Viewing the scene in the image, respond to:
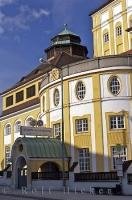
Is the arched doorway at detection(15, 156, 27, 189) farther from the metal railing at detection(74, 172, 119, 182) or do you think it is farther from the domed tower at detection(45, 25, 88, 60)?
the domed tower at detection(45, 25, 88, 60)

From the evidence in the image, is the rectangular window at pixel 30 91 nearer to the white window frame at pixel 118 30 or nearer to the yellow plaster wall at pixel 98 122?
the white window frame at pixel 118 30

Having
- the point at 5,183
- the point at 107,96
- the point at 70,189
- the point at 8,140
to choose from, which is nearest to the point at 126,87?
the point at 107,96

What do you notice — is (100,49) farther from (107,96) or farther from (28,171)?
(28,171)

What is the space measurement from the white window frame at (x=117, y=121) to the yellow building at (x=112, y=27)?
60.7 ft

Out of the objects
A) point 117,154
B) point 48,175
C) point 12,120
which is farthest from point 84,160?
point 12,120

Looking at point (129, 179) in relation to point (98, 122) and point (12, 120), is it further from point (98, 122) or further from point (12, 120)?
point (12, 120)

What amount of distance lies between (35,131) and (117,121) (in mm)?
8285

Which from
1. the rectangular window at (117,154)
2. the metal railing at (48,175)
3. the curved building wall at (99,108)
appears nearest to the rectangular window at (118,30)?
the curved building wall at (99,108)

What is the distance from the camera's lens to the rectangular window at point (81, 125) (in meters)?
41.0

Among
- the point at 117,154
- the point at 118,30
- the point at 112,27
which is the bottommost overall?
the point at 117,154

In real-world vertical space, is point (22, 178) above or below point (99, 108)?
below

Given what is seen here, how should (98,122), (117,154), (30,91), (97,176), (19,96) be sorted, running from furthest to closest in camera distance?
(19,96) → (30,91) → (98,122) → (117,154) → (97,176)

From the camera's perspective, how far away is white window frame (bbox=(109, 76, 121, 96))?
4028 cm

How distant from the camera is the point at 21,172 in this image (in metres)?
42.2
